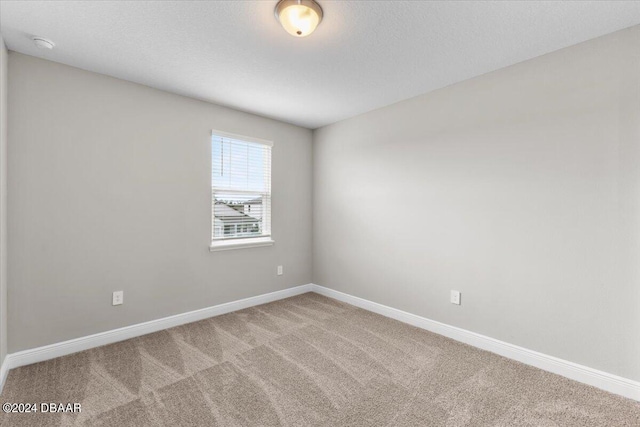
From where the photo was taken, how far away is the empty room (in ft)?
6.01

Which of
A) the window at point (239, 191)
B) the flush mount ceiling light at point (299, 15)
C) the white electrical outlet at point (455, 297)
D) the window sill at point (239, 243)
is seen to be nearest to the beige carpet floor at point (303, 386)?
the white electrical outlet at point (455, 297)

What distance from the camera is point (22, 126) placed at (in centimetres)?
224

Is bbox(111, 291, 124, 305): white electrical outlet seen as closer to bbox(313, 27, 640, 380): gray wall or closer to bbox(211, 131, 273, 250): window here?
bbox(211, 131, 273, 250): window

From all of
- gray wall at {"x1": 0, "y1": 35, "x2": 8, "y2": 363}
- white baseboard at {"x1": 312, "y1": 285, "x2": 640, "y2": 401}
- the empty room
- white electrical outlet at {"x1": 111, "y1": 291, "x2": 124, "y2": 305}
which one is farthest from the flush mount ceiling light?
white baseboard at {"x1": 312, "y1": 285, "x2": 640, "y2": 401}

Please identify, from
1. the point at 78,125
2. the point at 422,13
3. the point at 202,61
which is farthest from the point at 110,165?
→ the point at 422,13

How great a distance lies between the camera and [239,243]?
3549 mm

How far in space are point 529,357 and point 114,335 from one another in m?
3.54

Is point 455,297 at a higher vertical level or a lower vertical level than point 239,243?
lower

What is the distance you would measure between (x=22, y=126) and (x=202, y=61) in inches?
57.5

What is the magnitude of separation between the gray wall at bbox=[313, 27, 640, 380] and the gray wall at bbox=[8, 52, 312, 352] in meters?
1.89

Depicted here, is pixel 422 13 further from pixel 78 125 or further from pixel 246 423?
pixel 78 125

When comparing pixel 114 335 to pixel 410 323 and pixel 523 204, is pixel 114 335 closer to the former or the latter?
pixel 410 323

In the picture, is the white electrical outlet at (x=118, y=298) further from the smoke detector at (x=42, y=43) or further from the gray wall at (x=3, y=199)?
the smoke detector at (x=42, y=43)

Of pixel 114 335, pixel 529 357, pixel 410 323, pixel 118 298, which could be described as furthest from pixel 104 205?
pixel 529 357
